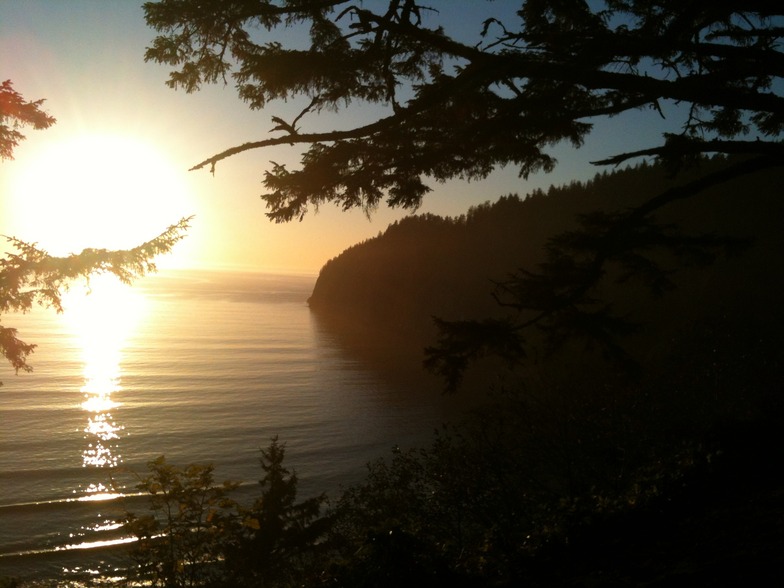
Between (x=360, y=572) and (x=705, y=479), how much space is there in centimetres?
390

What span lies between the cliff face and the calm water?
58.9 ft

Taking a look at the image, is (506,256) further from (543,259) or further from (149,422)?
(149,422)

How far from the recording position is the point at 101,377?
5072 cm

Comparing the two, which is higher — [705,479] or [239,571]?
[705,479]

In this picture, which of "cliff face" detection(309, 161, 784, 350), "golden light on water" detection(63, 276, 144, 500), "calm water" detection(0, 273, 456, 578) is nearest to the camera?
"calm water" detection(0, 273, 456, 578)

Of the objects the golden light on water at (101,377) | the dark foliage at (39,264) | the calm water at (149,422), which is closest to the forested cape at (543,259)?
the dark foliage at (39,264)

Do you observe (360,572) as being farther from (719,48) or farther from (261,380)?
(261,380)

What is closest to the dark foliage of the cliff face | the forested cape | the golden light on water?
the golden light on water

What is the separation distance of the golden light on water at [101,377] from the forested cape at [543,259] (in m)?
19.0

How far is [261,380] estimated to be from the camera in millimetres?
54281

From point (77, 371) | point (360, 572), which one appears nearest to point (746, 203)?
point (360, 572)

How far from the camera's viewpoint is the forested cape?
34531mm

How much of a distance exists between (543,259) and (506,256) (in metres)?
22.3

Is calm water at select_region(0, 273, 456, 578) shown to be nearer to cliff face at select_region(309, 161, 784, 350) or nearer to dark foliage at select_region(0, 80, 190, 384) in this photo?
dark foliage at select_region(0, 80, 190, 384)
